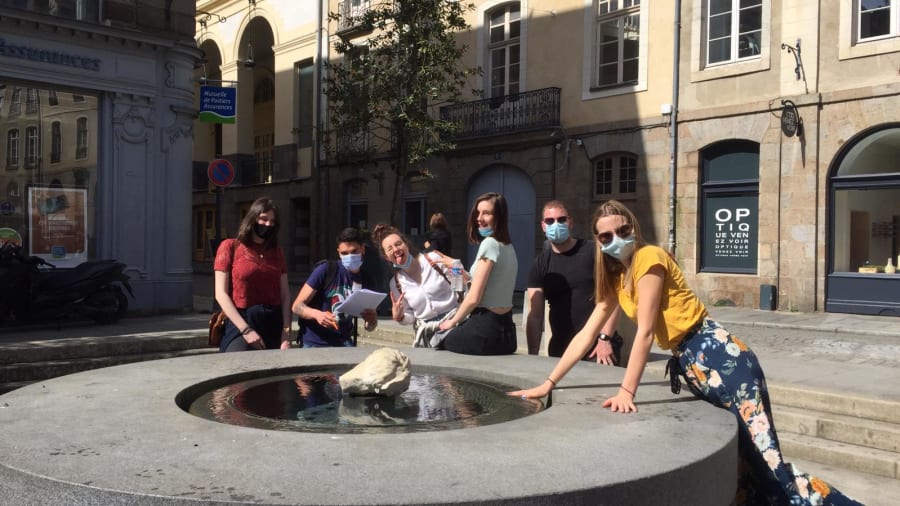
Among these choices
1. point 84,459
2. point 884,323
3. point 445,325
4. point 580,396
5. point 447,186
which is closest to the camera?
point 84,459

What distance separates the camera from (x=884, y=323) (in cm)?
1327

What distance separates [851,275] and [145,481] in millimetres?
15061

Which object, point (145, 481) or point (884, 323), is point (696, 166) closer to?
point (884, 323)

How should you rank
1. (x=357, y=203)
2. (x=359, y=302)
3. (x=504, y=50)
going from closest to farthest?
(x=359, y=302)
(x=504, y=50)
(x=357, y=203)

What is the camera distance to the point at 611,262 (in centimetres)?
392

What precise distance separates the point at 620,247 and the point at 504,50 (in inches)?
725

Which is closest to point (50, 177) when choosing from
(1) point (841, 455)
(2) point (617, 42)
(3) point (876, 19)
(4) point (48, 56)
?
(4) point (48, 56)

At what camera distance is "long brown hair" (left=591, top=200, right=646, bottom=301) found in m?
3.78

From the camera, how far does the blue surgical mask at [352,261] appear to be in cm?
560

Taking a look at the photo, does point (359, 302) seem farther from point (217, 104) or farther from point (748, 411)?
point (217, 104)

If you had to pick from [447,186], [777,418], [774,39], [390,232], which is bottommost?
[777,418]

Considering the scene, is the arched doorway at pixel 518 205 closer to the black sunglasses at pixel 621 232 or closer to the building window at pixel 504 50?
the building window at pixel 504 50

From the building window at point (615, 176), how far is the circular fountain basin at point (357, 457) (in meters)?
15.0

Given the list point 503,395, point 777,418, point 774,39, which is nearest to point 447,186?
point 774,39
